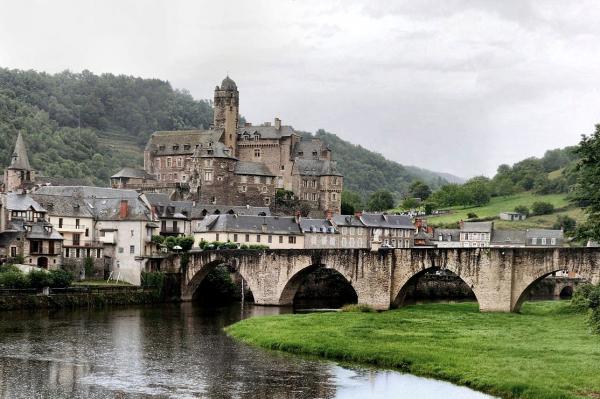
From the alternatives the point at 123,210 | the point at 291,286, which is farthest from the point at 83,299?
the point at 291,286

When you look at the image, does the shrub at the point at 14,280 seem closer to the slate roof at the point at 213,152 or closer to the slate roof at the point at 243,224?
the slate roof at the point at 243,224

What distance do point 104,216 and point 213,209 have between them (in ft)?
72.0

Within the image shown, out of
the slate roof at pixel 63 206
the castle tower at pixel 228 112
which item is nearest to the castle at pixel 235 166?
the castle tower at pixel 228 112

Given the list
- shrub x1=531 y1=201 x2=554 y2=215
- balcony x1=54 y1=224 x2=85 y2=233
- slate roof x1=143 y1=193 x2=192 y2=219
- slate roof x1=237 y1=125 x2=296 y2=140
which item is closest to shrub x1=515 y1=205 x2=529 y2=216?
shrub x1=531 y1=201 x2=554 y2=215

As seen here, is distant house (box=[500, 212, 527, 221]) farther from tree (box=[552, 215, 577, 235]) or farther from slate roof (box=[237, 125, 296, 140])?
slate roof (box=[237, 125, 296, 140])

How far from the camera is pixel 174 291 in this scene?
9156 centimetres

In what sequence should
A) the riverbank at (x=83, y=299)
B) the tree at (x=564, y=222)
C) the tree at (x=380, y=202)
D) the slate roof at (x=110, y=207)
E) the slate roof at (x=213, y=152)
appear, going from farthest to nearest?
1. the tree at (x=380, y=202)
2. the tree at (x=564, y=222)
3. the slate roof at (x=213, y=152)
4. the slate roof at (x=110, y=207)
5. the riverbank at (x=83, y=299)

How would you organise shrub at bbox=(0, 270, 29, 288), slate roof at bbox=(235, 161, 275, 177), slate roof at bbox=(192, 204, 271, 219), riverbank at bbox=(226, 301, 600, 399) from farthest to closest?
slate roof at bbox=(235, 161, 275, 177)
slate roof at bbox=(192, 204, 271, 219)
shrub at bbox=(0, 270, 29, 288)
riverbank at bbox=(226, 301, 600, 399)

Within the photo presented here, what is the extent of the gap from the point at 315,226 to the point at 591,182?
66262 millimetres

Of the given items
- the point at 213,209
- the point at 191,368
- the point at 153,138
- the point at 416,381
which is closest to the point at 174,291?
the point at 213,209

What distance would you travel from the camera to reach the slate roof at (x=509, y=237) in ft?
442

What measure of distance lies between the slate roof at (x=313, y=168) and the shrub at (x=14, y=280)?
6359 cm

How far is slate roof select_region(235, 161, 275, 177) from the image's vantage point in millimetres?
131375

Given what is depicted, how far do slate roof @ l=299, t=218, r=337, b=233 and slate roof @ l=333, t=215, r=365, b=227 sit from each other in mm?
2049
